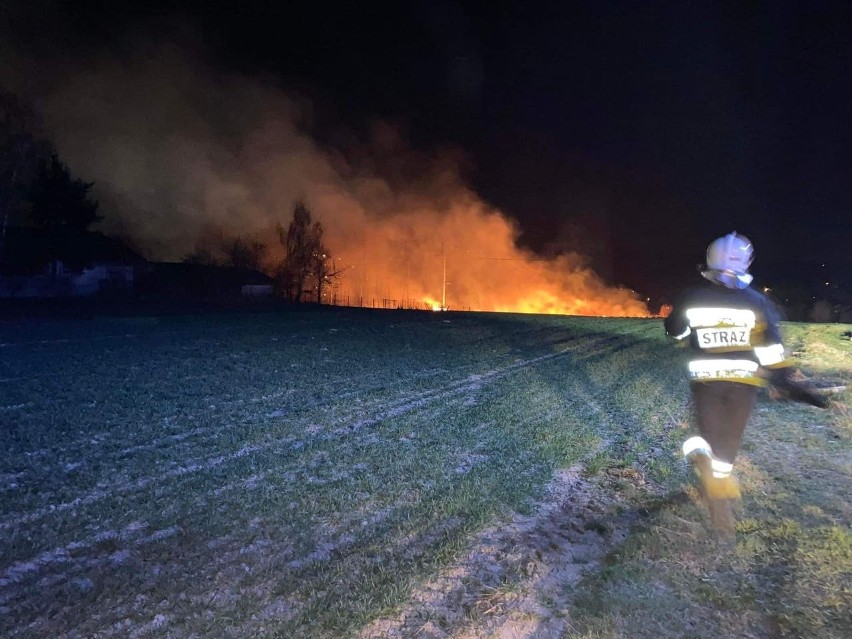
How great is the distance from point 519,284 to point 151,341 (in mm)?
44027

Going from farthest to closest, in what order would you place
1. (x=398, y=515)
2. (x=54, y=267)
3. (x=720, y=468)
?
(x=54, y=267)
(x=398, y=515)
(x=720, y=468)

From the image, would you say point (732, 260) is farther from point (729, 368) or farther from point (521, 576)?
point (521, 576)

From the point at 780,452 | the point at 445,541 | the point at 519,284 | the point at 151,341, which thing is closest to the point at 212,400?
the point at 445,541

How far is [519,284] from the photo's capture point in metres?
56.6

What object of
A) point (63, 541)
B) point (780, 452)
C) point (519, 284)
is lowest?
point (63, 541)

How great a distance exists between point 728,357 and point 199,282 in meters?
44.0

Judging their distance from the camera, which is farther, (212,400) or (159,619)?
(212,400)

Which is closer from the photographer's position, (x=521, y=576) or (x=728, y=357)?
(x=521, y=576)

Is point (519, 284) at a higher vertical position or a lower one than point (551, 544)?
higher

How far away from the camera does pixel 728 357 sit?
13.5 feet

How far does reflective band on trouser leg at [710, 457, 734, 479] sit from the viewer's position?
13.6 ft

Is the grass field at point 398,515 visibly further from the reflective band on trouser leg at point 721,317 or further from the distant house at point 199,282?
the distant house at point 199,282

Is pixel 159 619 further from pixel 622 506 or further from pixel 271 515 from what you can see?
pixel 622 506

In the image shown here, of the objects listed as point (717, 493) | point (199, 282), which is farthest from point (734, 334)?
point (199, 282)
